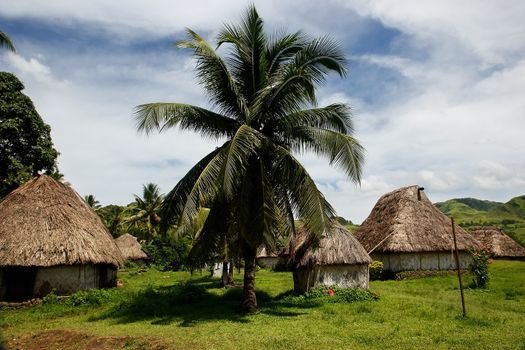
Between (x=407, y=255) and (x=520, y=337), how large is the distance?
52.7 feet

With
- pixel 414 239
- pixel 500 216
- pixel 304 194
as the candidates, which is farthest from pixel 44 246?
pixel 500 216

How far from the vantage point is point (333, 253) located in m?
16.8

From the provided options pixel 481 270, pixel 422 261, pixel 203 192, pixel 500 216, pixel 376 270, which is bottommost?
pixel 376 270

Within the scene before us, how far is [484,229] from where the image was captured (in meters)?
34.9

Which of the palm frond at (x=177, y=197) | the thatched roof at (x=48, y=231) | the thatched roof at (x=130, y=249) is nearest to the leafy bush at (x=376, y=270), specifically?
the thatched roof at (x=48, y=231)

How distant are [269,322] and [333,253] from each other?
232 inches

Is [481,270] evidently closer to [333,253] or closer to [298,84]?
[333,253]

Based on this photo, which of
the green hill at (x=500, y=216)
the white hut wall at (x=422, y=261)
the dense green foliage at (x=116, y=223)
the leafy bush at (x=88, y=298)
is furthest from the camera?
the green hill at (x=500, y=216)

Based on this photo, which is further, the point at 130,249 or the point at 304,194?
the point at 130,249

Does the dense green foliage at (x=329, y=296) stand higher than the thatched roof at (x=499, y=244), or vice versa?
the thatched roof at (x=499, y=244)

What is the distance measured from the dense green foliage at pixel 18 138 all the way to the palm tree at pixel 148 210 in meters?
21.1

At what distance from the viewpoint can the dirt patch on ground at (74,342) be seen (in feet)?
30.9

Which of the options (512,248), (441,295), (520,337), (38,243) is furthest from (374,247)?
(38,243)

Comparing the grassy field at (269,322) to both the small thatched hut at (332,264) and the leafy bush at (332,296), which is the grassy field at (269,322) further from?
the small thatched hut at (332,264)
